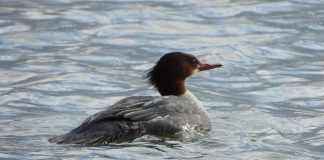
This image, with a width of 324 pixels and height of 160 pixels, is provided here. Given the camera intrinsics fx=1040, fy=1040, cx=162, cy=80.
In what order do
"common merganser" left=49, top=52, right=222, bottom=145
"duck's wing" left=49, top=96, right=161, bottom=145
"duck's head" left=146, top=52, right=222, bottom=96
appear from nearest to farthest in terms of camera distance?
1. "duck's wing" left=49, top=96, right=161, bottom=145
2. "common merganser" left=49, top=52, right=222, bottom=145
3. "duck's head" left=146, top=52, right=222, bottom=96

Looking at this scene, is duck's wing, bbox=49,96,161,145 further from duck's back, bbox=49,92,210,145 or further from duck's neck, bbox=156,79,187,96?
duck's neck, bbox=156,79,187,96

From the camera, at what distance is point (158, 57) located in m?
14.7

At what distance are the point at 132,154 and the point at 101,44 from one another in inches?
217

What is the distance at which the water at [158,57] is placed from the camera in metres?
10.6

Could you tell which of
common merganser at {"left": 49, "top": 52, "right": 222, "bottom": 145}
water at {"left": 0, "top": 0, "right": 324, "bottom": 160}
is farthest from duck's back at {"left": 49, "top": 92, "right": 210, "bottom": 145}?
water at {"left": 0, "top": 0, "right": 324, "bottom": 160}

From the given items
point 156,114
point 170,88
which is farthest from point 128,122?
point 170,88

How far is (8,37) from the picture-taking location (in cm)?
1542

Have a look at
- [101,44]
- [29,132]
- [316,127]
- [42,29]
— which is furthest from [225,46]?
[29,132]

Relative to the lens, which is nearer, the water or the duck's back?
the duck's back

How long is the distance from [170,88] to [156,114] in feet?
2.99

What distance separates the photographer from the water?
10617mm

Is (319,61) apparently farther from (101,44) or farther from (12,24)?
(12,24)

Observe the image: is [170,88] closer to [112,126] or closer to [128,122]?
[128,122]

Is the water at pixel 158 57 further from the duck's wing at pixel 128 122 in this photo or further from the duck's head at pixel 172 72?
the duck's head at pixel 172 72
